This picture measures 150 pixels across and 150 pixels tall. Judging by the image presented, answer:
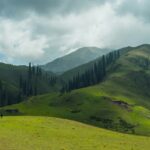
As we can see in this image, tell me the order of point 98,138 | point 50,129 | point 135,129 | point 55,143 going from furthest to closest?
point 135,129
point 50,129
point 98,138
point 55,143

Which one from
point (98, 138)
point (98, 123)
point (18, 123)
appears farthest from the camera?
point (98, 123)

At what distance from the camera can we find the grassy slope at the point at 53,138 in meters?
48.9

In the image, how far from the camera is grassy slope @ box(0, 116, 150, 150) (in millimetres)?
48938

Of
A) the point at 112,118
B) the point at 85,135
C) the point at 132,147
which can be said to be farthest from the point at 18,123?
the point at 112,118

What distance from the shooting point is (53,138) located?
5716 centimetres

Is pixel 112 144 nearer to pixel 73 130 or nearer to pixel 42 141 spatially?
pixel 42 141

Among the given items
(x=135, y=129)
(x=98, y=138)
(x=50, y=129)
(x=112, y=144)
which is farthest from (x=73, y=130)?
(x=135, y=129)

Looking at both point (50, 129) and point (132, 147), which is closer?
point (132, 147)

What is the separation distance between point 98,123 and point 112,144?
451 feet

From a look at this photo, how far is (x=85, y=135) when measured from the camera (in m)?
63.0

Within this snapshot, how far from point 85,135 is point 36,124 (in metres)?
12.8

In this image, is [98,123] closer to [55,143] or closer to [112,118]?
[112,118]

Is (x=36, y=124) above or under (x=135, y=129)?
above

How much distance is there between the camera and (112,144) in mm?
54156
